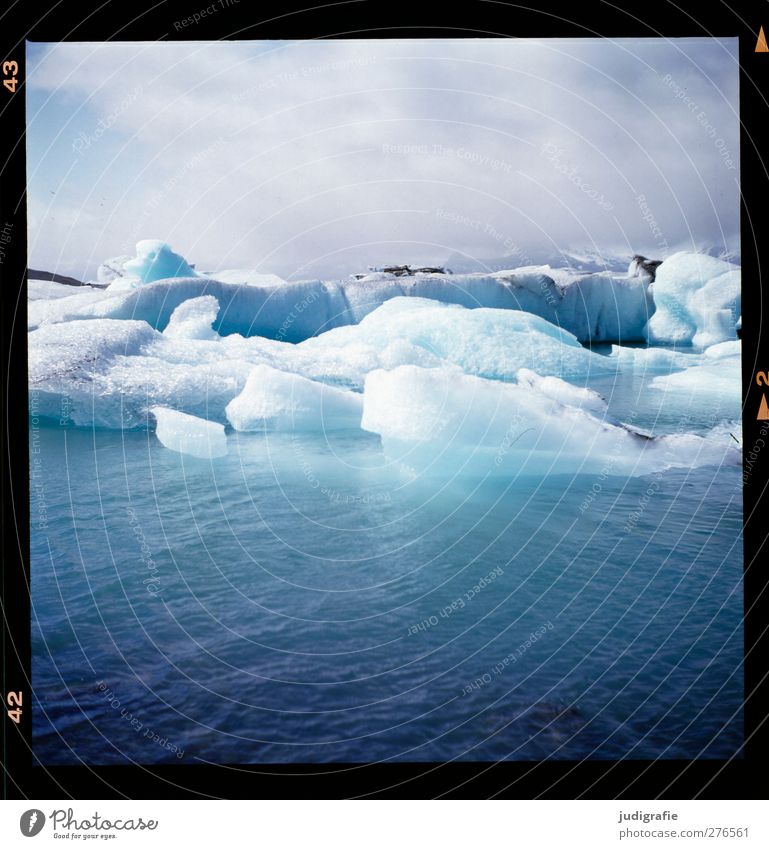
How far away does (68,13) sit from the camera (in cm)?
492

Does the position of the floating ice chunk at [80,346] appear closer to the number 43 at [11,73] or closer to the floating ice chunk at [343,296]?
the floating ice chunk at [343,296]

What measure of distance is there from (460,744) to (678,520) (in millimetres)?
3300

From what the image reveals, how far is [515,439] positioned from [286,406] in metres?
2.98

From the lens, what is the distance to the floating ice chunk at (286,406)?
9000mm

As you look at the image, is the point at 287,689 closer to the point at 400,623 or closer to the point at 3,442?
the point at 400,623

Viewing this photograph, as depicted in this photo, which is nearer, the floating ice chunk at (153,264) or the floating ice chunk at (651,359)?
the floating ice chunk at (153,264)

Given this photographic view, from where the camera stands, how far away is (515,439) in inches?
304

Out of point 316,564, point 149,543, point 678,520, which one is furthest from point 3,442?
point 678,520

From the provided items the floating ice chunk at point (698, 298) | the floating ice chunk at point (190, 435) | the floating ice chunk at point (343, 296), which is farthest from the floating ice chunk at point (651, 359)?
the floating ice chunk at point (190, 435)
